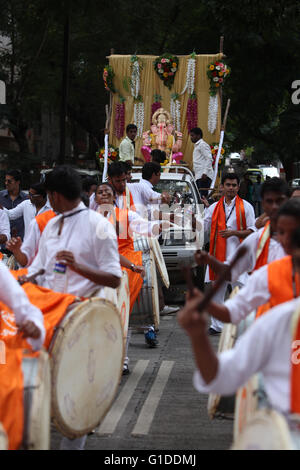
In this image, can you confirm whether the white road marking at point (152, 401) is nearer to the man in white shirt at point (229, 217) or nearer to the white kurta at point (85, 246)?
the white kurta at point (85, 246)

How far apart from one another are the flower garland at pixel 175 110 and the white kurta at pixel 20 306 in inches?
477

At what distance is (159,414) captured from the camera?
21.5 ft

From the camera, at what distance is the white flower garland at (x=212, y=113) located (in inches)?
643

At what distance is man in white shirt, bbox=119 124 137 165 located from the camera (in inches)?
607

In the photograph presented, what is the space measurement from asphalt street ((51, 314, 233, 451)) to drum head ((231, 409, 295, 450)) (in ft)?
6.27

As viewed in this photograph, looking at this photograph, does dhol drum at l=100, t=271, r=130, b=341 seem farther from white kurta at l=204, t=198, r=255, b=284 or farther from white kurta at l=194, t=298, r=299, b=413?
white kurta at l=194, t=298, r=299, b=413

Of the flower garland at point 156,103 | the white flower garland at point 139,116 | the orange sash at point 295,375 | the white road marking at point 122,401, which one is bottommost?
the white road marking at point 122,401

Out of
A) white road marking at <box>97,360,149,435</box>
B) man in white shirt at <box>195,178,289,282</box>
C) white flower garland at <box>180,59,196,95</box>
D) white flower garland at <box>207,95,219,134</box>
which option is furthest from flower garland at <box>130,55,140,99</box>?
man in white shirt at <box>195,178,289,282</box>

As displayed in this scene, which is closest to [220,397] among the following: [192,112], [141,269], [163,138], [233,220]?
[141,269]

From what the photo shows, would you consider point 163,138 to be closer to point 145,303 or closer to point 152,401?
point 145,303

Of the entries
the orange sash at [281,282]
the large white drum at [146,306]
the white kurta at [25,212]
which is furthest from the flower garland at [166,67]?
the orange sash at [281,282]

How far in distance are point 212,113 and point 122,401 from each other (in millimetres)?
10354
